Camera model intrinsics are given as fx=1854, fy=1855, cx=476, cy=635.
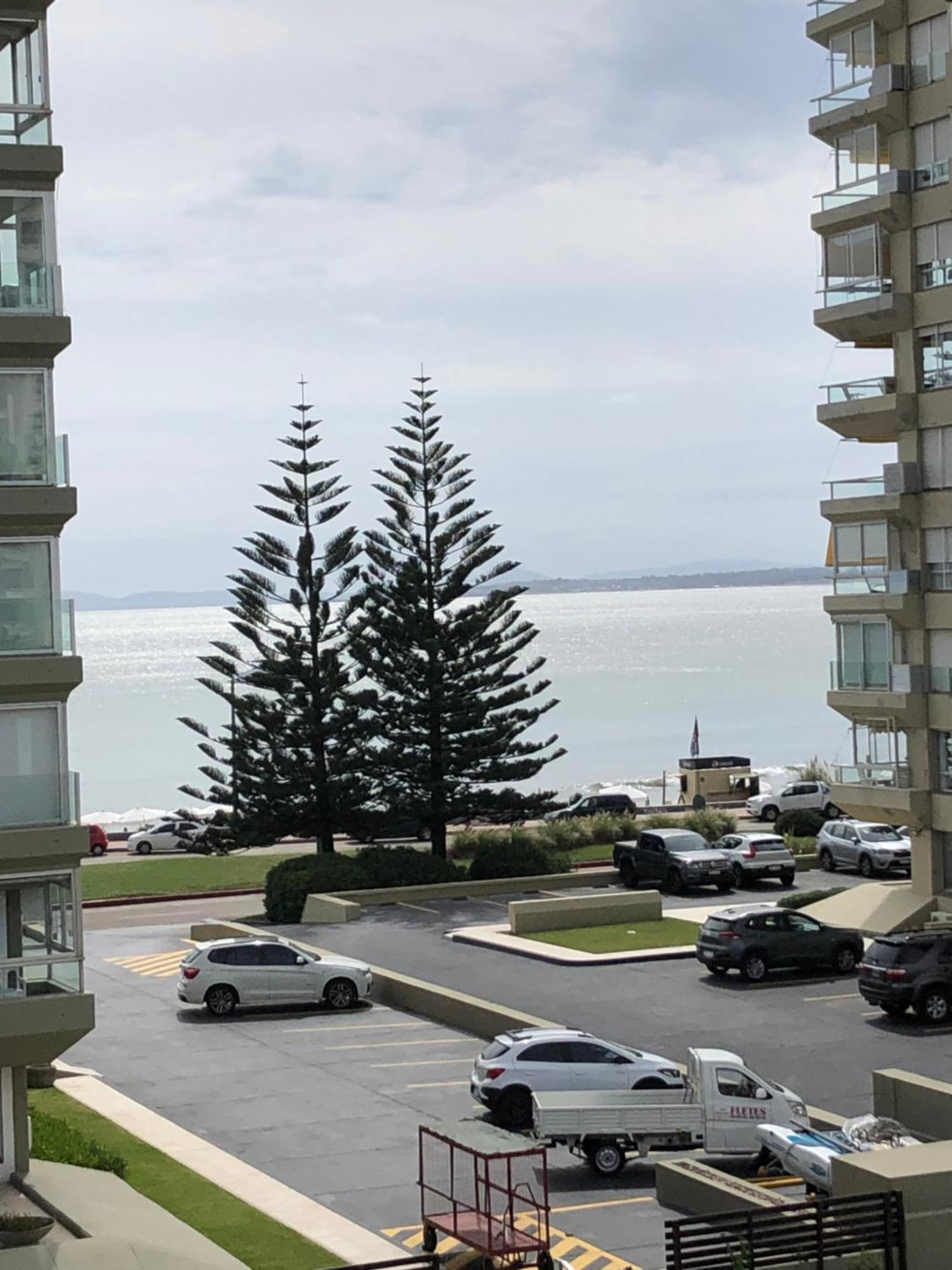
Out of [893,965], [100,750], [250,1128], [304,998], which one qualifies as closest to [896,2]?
[893,965]

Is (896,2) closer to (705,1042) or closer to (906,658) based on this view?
(906,658)

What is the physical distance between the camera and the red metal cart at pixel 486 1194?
1748 centimetres

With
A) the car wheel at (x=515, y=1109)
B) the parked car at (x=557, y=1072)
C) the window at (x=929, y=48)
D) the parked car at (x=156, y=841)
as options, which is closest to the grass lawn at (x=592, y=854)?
the parked car at (x=156, y=841)

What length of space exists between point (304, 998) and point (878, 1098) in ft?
40.3

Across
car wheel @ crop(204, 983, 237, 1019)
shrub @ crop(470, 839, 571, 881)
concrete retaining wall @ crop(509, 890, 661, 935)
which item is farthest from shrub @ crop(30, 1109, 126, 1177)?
shrub @ crop(470, 839, 571, 881)

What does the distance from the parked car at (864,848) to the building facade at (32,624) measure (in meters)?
28.9

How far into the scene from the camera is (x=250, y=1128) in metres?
24.2

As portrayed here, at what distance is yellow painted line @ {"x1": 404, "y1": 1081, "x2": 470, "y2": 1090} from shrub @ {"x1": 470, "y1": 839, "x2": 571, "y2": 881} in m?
18.1

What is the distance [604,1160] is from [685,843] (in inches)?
919

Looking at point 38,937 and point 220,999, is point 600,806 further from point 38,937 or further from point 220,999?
point 38,937

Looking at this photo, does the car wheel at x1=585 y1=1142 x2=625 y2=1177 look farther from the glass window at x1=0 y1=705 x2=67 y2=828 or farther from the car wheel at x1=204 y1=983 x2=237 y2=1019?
the car wheel at x1=204 y1=983 x2=237 y2=1019

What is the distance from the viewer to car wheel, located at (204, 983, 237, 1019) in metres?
31.5

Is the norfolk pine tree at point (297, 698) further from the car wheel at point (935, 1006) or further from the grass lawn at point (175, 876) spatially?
the car wheel at point (935, 1006)

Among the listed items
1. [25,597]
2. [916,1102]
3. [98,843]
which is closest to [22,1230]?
[25,597]
